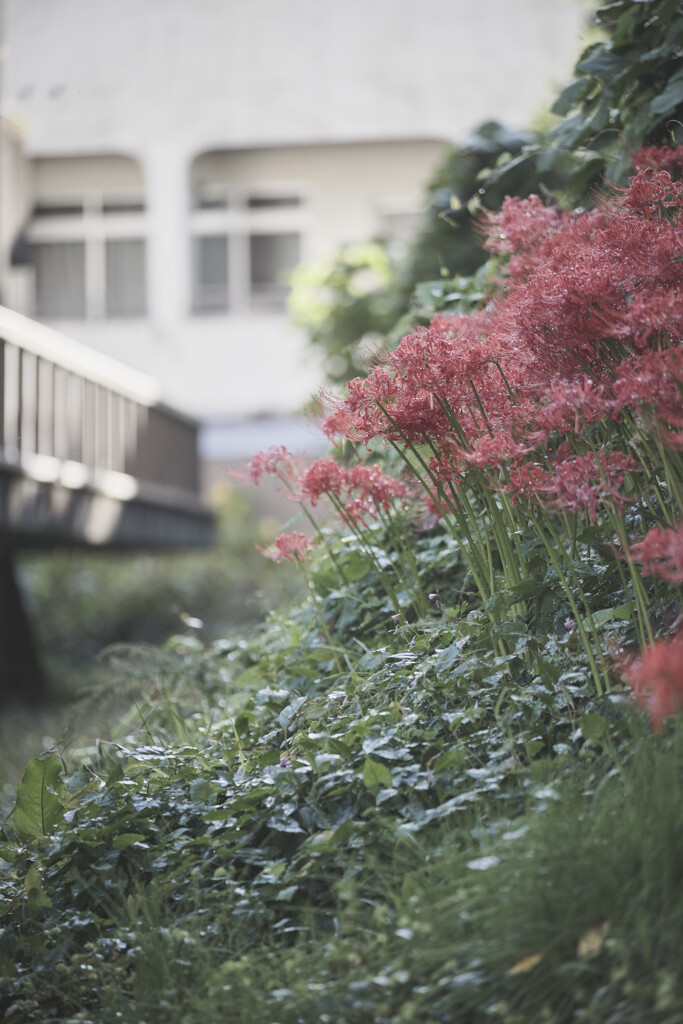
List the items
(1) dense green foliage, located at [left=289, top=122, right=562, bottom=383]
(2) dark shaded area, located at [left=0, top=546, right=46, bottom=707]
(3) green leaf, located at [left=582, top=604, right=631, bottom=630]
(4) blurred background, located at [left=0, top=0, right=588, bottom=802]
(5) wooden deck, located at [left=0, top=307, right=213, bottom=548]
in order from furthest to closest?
(4) blurred background, located at [left=0, top=0, right=588, bottom=802] → (2) dark shaded area, located at [left=0, top=546, right=46, bottom=707] → (5) wooden deck, located at [left=0, top=307, right=213, bottom=548] → (1) dense green foliage, located at [left=289, top=122, right=562, bottom=383] → (3) green leaf, located at [left=582, top=604, right=631, bottom=630]

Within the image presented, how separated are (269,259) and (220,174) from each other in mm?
1522

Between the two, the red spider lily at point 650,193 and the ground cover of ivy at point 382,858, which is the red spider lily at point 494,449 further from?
the red spider lily at point 650,193

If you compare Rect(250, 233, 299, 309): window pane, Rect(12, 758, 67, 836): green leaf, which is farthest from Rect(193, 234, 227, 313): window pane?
Rect(12, 758, 67, 836): green leaf

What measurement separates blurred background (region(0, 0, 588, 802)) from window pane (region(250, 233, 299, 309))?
33 millimetres

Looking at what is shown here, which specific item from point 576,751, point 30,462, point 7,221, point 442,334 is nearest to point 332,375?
point 30,462

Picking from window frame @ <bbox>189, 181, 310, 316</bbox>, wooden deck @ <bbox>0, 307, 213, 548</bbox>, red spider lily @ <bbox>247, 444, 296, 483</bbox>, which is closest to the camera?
red spider lily @ <bbox>247, 444, 296, 483</bbox>

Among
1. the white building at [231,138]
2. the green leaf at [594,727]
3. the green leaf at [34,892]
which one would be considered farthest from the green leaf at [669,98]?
the white building at [231,138]

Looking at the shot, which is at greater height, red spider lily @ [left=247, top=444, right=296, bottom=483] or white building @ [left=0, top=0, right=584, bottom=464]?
white building @ [left=0, top=0, right=584, bottom=464]

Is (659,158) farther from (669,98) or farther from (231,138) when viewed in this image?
(231,138)

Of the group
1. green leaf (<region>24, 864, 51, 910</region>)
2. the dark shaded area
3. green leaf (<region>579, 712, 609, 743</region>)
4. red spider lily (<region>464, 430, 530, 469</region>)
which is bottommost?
the dark shaded area

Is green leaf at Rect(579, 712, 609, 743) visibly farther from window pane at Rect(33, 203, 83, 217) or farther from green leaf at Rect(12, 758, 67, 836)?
window pane at Rect(33, 203, 83, 217)

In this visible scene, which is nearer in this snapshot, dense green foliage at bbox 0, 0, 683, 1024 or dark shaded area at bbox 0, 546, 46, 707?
dense green foliage at bbox 0, 0, 683, 1024

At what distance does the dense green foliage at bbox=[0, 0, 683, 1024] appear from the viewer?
1.51m

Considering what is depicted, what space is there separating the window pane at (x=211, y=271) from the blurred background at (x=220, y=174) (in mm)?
32
